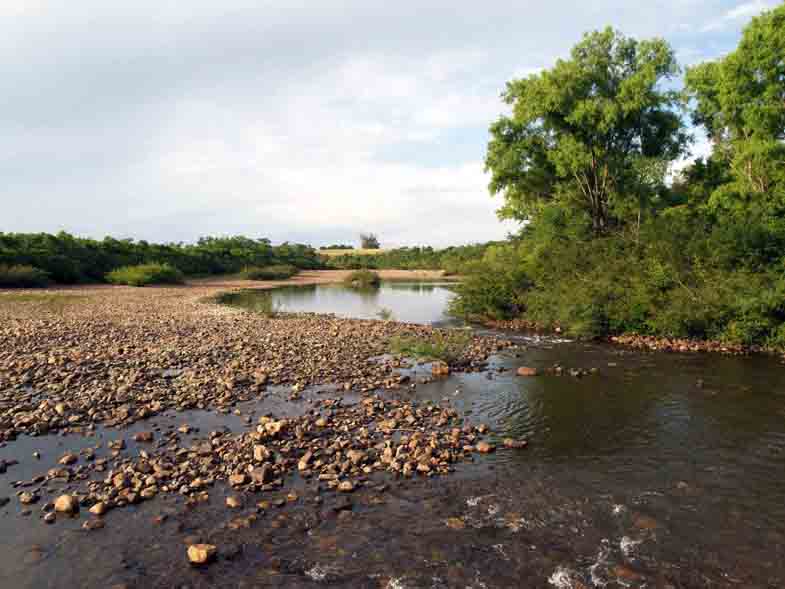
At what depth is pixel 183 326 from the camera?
2038 centimetres

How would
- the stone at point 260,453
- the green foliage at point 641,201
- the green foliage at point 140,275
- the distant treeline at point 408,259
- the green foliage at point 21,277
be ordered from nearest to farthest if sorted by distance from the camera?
the stone at point 260,453 < the green foliage at point 641,201 < the green foliage at point 21,277 < the green foliage at point 140,275 < the distant treeline at point 408,259

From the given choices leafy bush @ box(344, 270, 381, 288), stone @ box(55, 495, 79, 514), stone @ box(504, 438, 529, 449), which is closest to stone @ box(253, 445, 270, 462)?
stone @ box(55, 495, 79, 514)

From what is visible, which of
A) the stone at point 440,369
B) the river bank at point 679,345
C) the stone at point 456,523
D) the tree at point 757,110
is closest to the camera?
the stone at point 456,523

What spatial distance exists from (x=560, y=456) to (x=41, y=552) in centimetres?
703

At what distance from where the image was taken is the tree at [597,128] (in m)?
23.0

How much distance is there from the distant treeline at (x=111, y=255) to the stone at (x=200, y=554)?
154ft

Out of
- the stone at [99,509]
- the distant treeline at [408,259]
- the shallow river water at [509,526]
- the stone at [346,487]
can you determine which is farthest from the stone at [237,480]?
the distant treeline at [408,259]

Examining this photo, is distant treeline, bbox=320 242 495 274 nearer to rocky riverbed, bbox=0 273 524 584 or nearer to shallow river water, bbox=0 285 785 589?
rocky riverbed, bbox=0 273 524 584

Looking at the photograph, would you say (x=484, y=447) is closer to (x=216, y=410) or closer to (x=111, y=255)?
(x=216, y=410)

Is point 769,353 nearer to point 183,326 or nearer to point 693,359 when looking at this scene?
point 693,359

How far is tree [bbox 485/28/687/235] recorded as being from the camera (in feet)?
75.6

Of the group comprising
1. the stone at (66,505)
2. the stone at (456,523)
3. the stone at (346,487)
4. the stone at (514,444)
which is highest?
the stone at (66,505)

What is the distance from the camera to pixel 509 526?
579cm

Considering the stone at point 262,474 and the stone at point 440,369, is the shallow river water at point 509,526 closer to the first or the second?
the stone at point 262,474
